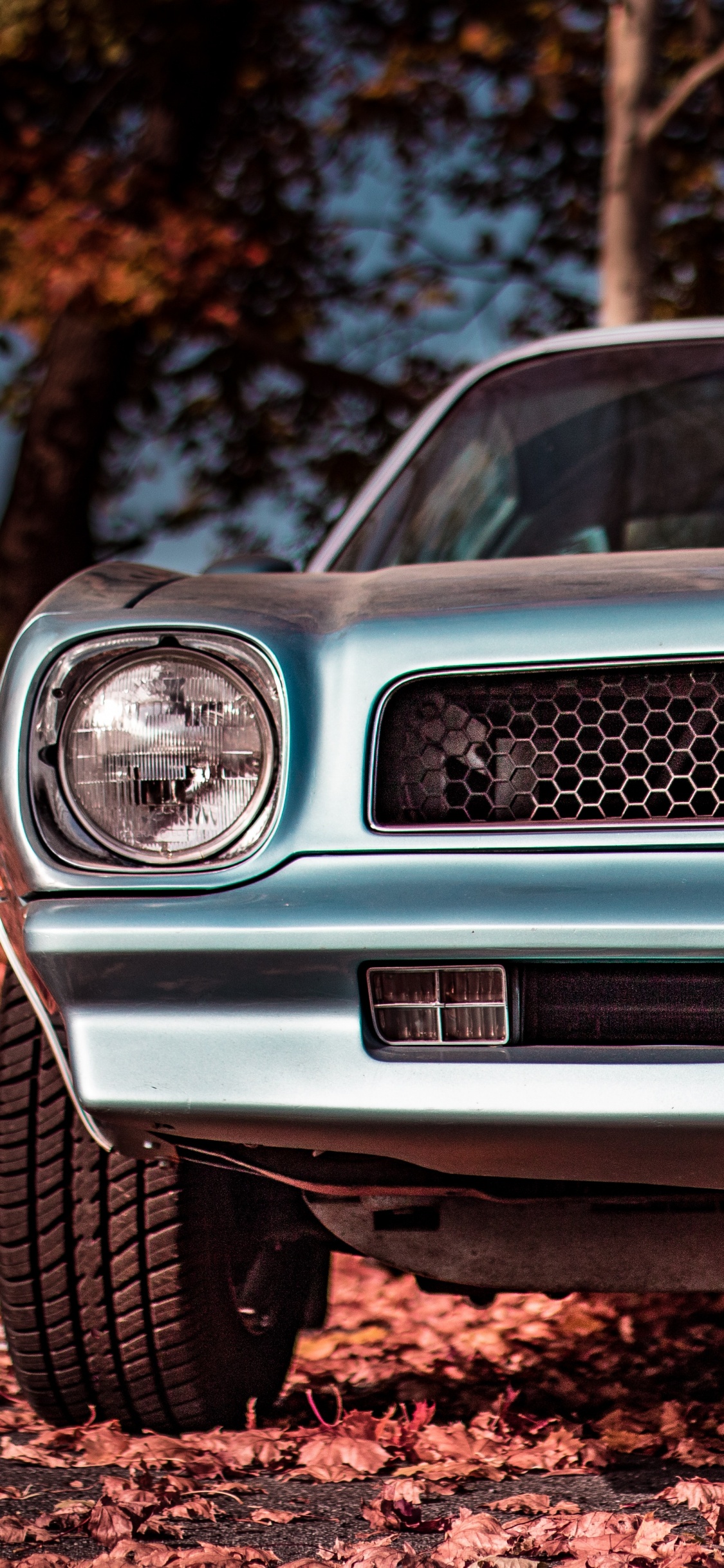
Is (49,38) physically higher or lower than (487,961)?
higher

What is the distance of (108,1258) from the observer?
7.18ft

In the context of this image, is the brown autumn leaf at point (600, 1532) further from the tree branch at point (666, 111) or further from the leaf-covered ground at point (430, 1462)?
the tree branch at point (666, 111)

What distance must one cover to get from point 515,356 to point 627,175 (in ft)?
13.3

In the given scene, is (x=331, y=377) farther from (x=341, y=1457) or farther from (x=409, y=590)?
(x=341, y=1457)

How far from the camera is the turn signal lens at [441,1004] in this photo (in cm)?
174

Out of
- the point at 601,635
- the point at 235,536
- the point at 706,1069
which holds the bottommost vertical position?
the point at 706,1069

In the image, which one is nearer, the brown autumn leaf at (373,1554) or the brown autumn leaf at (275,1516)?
the brown autumn leaf at (373,1554)

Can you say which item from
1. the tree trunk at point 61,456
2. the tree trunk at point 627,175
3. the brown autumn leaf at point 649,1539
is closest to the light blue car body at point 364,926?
the brown autumn leaf at point 649,1539

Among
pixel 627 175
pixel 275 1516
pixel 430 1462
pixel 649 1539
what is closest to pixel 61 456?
pixel 627 175

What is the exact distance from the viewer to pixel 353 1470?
7.39 feet

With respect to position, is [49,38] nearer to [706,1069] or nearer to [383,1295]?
[383,1295]

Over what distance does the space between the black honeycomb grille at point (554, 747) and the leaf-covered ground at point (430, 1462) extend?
894mm

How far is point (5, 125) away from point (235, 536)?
12.5 feet

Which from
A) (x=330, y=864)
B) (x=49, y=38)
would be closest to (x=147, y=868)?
(x=330, y=864)
